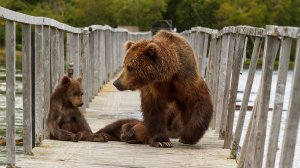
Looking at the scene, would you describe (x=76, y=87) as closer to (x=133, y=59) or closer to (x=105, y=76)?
(x=133, y=59)

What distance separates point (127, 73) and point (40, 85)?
1044mm

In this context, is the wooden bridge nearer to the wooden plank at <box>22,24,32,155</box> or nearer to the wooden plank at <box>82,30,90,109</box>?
the wooden plank at <box>22,24,32,155</box>

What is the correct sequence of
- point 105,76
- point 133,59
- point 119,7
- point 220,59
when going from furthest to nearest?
1. point 119,7
2. point 105,76
3. point 220,59
4. point 133,59

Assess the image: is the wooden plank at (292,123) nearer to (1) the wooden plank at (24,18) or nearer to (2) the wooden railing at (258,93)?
(2) the wooden railing at (258,93)

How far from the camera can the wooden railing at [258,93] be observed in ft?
17.0

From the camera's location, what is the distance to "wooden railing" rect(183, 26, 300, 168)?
5.18 metres

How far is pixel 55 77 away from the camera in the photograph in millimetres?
10414

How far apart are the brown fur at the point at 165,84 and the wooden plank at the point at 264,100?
9.16ft

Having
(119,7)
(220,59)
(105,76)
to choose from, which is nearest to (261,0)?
(119,7)

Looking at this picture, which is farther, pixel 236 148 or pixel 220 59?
pixel 220 59

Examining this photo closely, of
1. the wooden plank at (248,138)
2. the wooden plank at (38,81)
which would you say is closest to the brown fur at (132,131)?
the wooden plank at (38,81)

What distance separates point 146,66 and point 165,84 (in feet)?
1.30

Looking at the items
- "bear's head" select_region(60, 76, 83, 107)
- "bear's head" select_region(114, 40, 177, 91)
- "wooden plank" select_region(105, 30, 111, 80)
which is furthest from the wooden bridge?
"wooden plank" select_region(105, 30, 111, 80)

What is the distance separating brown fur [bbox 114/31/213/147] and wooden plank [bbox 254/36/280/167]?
2792mm
